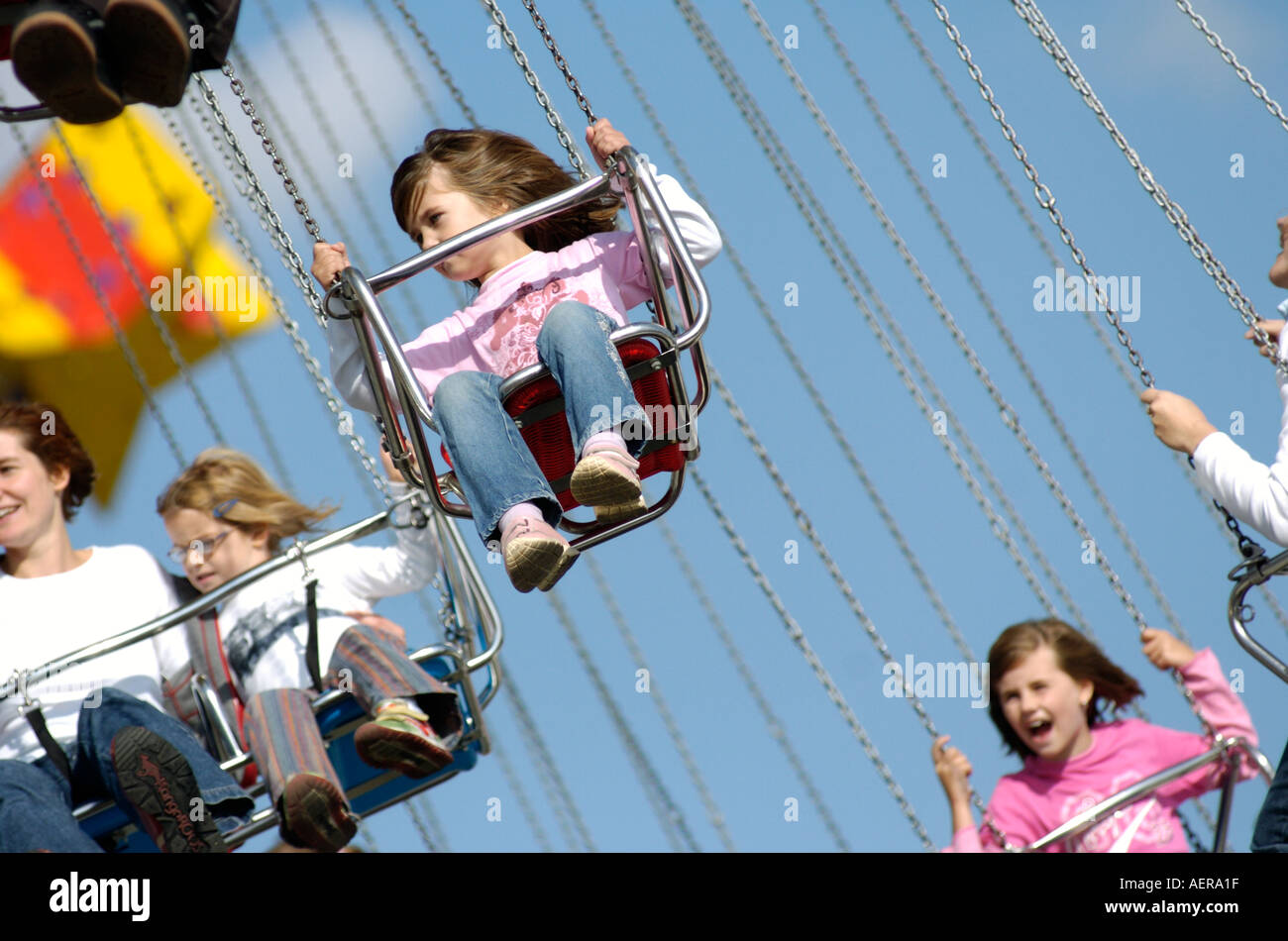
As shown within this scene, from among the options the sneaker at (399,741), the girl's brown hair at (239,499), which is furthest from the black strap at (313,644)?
the girl's brown hair at (239,499)

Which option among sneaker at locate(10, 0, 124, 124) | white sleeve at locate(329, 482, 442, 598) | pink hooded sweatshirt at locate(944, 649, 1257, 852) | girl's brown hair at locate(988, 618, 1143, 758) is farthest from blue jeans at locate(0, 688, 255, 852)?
girl's brown hair at locate(988, 618, 1143, 758)

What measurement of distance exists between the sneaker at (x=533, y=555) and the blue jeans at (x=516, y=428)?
8 centimetres

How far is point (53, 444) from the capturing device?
4.28 metres

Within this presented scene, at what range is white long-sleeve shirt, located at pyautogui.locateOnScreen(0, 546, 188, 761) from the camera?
12.7 ft

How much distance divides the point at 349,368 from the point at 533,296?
0.38 m

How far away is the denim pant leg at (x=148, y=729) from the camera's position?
3688 mm

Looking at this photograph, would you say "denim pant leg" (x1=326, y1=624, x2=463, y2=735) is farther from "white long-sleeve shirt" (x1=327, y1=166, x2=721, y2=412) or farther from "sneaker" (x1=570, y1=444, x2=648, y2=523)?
"sneaker" (x1=570, y1=444, x2=648, y2=523)

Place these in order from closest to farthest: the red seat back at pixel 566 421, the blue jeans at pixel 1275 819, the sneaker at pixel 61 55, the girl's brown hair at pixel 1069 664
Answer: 1. the blue jeans at pixel 1275 819
2. the red seat back at pixel 566 421
3. the sneaker at pixel 61 55
4. the girl's brown hair at pixel 1069 664

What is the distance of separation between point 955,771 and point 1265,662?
3.40ft

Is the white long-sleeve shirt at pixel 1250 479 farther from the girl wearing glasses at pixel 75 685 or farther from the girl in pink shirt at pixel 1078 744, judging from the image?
the girl wearing glasses at pixel 75 685

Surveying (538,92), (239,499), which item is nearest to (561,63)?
(538,92)
